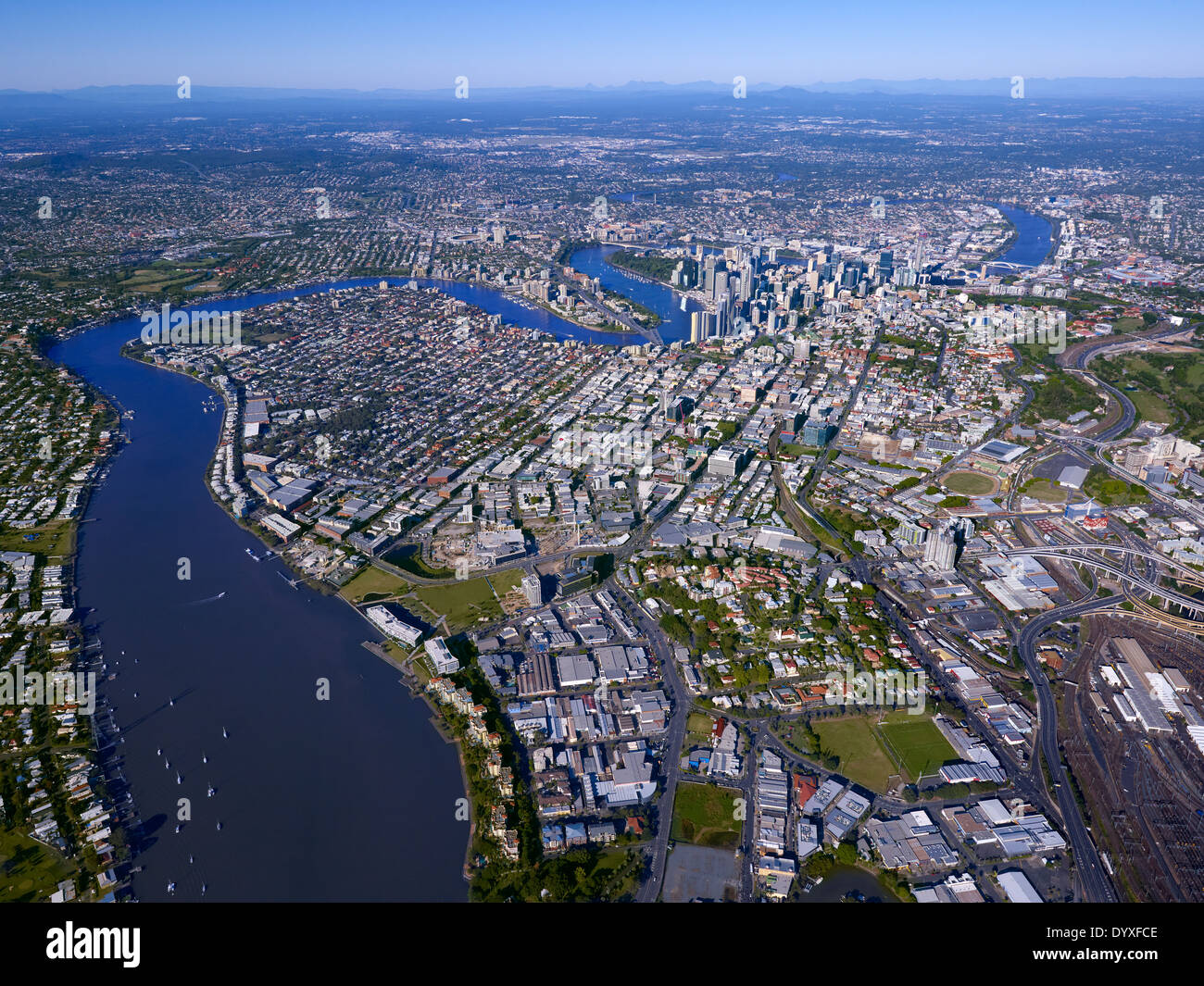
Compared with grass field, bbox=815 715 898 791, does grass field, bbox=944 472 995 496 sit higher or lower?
higher

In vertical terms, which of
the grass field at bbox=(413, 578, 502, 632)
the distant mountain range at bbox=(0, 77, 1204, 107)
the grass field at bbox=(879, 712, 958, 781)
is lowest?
the grass field at bbox=(879, 712, 958, 781)

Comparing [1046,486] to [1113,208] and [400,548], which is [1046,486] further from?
[1113,208]

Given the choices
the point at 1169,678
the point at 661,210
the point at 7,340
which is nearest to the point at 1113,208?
the point at 661,210

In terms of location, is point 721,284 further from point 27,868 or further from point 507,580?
point 27,868

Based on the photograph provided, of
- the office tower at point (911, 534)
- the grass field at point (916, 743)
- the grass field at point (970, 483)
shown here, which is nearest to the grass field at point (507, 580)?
the grass field at point (916, 743)

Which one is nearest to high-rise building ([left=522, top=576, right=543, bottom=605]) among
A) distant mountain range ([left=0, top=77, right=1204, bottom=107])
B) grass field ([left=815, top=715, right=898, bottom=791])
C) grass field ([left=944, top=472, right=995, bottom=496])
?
grass field ([left=815, top=715, right=898, bottom=791])

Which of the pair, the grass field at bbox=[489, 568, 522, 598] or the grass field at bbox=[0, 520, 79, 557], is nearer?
the grass field at bbox=[489, 568, 522, 598]

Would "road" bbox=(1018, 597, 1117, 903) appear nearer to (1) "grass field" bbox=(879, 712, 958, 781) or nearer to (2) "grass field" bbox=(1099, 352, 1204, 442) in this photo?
(1) "grass field" bbox=(879, 712, 958, 781)
